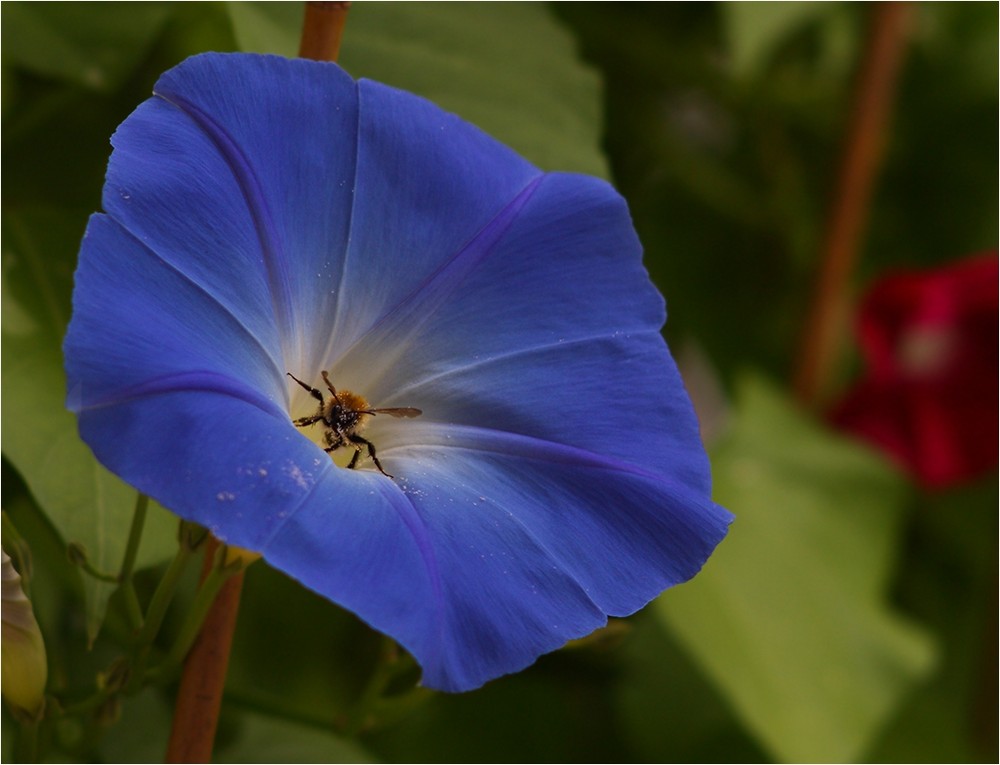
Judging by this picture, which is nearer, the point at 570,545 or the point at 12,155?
the point at 570,545

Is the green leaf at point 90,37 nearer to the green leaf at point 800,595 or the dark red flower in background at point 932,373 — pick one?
the green leaf at point 800,595

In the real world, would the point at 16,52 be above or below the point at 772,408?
above

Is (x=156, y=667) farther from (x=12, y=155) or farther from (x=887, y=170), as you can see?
(x=887, y=170)

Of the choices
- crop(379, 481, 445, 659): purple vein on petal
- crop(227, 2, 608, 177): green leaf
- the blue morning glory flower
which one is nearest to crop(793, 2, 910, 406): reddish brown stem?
crop(227, 2, 608, 177): green leaf

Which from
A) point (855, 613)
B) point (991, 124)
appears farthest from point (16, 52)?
point (991, 124)

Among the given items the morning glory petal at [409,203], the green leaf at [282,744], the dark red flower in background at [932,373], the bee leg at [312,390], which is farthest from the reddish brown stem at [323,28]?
the dark red flower in background at [932,373]

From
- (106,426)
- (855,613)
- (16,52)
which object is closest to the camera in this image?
(106,426)

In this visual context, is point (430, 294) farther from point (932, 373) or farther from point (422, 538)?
point (932, 373)
